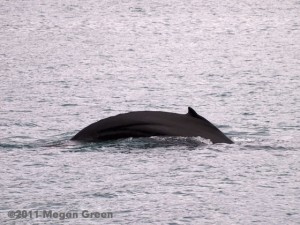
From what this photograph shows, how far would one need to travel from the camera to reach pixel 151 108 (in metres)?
23.7

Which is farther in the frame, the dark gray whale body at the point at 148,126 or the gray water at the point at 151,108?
the dark gray whale body at the point at 148,126

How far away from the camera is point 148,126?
16359 mm

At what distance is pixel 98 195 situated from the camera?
14.2 metres

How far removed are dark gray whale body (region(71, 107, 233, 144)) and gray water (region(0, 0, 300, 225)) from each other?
0.15 m

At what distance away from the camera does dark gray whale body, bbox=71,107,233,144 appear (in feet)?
53.7

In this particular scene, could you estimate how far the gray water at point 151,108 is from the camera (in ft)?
45.4

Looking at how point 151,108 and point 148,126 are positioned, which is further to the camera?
point 151,108

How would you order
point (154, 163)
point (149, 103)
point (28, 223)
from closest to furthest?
point (28, 223), point (154, 163), point (149, 103)

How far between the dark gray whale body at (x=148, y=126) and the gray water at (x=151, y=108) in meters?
0.15

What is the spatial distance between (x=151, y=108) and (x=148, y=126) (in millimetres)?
7320

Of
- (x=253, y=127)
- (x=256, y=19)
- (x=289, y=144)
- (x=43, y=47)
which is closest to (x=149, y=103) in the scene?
(x=253, y=127)

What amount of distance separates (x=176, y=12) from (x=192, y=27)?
10.6 m

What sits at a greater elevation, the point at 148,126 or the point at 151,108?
the point at 151,108

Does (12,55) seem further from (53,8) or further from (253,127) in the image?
(53,8)
